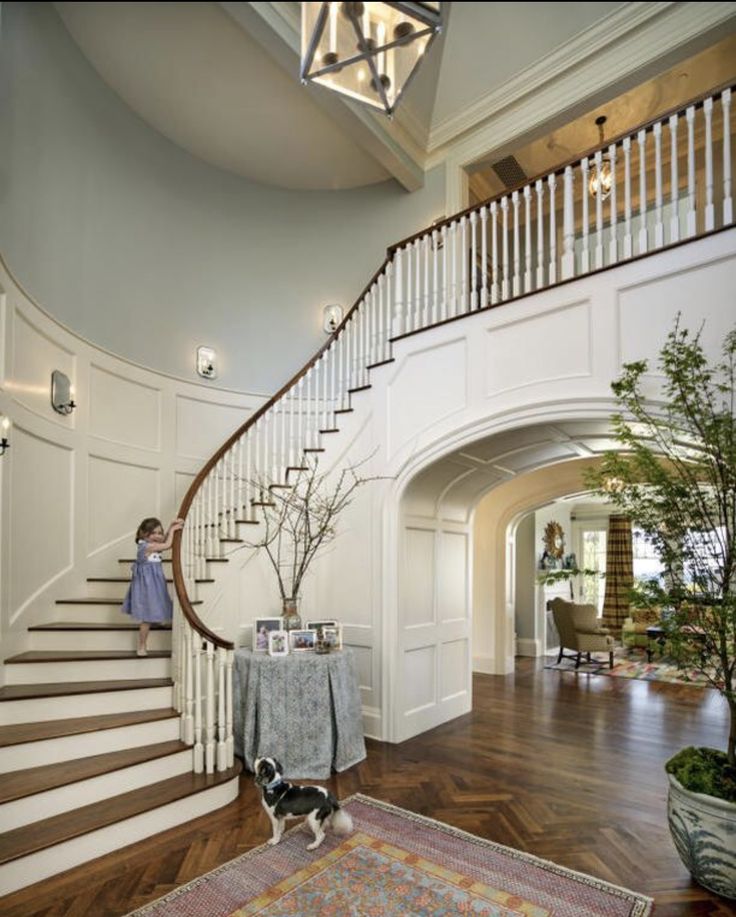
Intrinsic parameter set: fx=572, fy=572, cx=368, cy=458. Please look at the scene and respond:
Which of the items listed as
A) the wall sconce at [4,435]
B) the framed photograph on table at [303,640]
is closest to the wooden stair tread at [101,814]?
the framed photograph on table at [303,640]

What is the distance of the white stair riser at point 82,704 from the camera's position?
3.45 meters

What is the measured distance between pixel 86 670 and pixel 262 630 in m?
1.23

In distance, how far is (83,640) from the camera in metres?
4.26

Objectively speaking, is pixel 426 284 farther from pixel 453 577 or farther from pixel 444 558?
pixel 453 577

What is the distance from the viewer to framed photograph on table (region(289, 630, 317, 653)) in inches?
170

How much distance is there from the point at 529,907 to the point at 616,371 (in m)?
2.99

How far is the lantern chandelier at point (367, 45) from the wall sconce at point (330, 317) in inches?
181

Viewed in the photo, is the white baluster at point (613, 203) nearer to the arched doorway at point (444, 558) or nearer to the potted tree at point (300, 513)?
the arched doorway at point (444, 558)

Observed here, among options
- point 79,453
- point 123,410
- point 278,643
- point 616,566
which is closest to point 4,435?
point 79,453

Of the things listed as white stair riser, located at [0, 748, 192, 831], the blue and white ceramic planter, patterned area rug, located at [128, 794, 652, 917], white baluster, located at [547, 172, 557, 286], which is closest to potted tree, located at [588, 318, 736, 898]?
the blue and white ceramic planter

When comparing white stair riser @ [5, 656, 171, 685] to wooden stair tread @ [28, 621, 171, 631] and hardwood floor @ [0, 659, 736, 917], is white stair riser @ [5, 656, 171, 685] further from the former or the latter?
hardwood floor @ [0, 659, 736, 917]

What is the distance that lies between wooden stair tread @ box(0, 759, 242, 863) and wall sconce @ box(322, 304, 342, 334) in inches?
204

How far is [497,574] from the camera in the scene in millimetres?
7711

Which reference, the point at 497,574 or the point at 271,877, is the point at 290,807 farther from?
the point at 497,574
